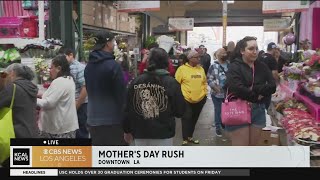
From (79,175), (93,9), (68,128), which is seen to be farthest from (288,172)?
(93,9)

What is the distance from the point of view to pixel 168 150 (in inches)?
30.4

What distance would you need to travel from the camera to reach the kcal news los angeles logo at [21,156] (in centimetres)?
77

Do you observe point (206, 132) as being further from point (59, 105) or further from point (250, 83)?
point (59, 105)

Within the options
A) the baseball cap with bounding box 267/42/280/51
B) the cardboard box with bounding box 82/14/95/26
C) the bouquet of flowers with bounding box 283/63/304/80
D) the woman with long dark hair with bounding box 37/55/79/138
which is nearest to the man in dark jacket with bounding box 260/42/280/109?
the baseball cap with bounding box 267/42/280/51

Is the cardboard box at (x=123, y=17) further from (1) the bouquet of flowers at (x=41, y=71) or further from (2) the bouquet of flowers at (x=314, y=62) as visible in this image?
(2) the bouquet of flowers at (x=314, y=62)

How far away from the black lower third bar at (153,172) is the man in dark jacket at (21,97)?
47 centimetres

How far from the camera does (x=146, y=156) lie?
30.3 inches

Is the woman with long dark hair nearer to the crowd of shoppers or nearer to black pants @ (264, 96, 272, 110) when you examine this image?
the crowd of shoppers

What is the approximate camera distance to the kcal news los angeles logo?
30.2 inches

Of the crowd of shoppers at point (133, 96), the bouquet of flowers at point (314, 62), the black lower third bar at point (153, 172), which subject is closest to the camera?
the black lower third bar at point (153, 172)

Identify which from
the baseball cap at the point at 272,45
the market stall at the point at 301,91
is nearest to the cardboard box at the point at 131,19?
the market stall at the point at 301,91

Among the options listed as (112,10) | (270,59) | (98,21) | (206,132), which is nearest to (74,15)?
(98,21)

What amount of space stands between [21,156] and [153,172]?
0.25 metres

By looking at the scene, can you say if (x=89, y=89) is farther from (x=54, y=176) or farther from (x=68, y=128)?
(x=54, y=176)
